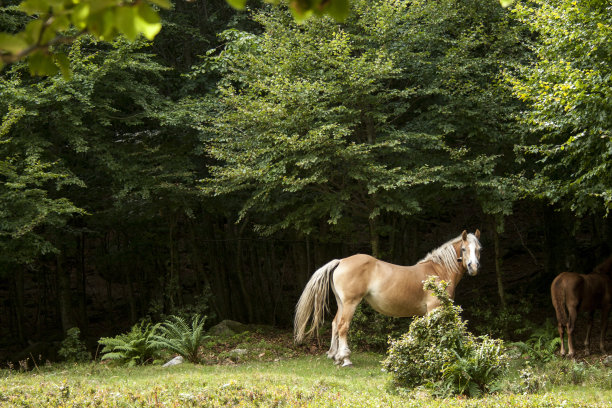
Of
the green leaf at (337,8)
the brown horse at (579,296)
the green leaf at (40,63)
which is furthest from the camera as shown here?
the brown horse at (579,296)

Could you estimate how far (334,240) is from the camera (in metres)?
14.7

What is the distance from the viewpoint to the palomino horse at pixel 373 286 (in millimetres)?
9852

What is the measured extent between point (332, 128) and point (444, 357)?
5.45 meters

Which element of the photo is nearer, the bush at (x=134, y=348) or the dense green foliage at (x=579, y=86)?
the dense green foliage at (x=579, y=86)

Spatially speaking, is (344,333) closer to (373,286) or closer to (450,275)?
(373,286)

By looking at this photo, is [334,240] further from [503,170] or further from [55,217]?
[55,217]

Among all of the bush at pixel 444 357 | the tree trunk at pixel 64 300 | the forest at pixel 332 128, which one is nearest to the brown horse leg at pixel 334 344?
the forest at pixel 332 128

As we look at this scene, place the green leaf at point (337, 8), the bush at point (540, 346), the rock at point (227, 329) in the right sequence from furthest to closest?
1. the rock at point (227, 329)
2. the bush at point (540, 346)
3. the green leaf at point (337, 8)

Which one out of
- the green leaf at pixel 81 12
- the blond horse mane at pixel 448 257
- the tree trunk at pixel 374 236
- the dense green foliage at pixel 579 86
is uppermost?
the dense green foliage at pixel 579 86

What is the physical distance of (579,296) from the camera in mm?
10781

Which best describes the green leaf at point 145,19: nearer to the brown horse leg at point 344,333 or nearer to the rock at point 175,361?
the brown horse leg at point 344,333

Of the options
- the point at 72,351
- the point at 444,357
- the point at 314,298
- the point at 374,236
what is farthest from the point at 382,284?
the point at 72,351

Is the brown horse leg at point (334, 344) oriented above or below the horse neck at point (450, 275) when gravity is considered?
below

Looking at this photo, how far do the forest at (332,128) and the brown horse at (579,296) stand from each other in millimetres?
1141
